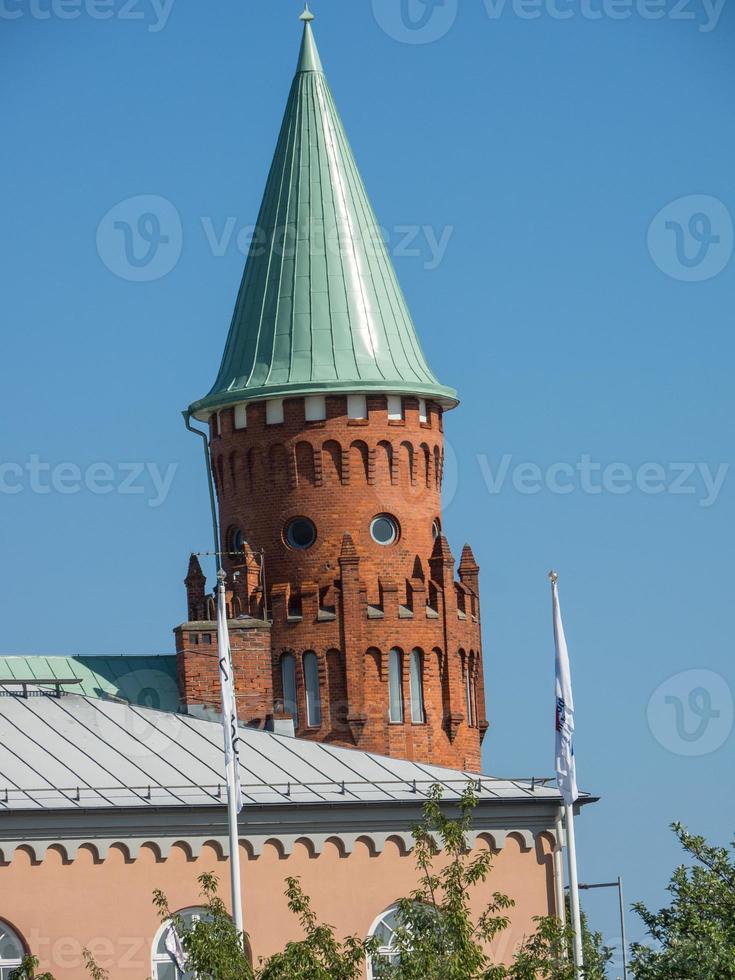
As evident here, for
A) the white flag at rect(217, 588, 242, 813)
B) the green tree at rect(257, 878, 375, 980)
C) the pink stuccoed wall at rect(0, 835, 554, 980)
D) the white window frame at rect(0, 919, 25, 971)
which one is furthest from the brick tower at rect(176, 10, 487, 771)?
the green tree at rect(257, 878, 375, 980)

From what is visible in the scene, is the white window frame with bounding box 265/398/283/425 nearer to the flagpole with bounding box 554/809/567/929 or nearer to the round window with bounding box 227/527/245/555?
the round window with bounding box 227/527/245/555

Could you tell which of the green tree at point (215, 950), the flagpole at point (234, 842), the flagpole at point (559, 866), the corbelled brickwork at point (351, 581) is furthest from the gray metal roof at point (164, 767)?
the green tree at point (215, 950)

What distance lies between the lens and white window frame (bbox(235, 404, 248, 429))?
7150 centimetres

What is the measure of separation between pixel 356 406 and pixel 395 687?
23.5ft

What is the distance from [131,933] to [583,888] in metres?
12.3

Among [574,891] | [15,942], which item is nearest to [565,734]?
[574,891]

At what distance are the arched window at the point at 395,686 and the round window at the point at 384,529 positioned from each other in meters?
2.94

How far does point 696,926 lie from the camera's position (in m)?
51.0

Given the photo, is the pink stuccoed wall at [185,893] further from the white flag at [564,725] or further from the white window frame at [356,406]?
the white window frame at [356,406]

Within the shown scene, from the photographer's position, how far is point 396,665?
69.8 meters

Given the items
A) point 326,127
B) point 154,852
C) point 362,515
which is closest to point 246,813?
point 154,852

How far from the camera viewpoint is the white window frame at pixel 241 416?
7150 cm

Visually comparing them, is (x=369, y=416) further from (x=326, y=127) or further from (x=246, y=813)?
→ (x=246, y=813)

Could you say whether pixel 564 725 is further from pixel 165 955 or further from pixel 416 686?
pixel 416 686
